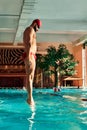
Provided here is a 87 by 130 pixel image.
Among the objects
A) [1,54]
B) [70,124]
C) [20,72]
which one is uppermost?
[1,54]

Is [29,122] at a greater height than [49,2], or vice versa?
[49,2]

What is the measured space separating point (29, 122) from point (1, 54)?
1375 cm

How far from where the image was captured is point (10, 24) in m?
13.1

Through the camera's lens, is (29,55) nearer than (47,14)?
Yes

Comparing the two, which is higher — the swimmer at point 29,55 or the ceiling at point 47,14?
the ceiling at point 47,14

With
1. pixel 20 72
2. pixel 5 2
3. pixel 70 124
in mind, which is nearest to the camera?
pixel 70 124

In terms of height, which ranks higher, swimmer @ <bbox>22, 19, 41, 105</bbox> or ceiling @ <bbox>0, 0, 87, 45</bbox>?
ceiling @ <bbox>0, 0, 87, 45</bbox>

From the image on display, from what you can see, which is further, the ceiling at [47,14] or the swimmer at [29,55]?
the ceiling at [47,14]

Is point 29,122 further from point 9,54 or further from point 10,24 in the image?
point 9,54

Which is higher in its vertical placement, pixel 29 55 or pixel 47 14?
pixel 47 14

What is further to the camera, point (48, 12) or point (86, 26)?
point (86, 26)

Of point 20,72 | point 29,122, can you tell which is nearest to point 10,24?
point 20,72

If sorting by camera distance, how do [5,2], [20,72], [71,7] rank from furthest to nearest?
[20,72] → [71,7] → [5,2]

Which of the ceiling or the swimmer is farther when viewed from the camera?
the ceiling
